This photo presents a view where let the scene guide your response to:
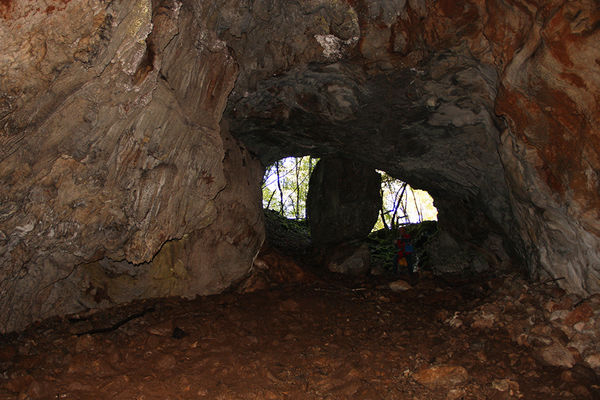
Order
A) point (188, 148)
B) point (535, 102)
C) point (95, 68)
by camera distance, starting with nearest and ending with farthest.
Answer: point (95, 68) → point (535, 102) → point (188, 148)

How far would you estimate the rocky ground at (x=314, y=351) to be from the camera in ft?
13.6

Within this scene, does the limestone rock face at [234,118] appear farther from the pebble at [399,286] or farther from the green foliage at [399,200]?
the green foliage at [399,200]

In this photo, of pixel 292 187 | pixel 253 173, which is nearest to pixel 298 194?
pixel 292 187

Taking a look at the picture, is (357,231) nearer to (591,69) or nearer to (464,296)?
(464,296)

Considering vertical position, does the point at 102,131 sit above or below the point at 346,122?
below

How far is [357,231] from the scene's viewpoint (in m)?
12.4

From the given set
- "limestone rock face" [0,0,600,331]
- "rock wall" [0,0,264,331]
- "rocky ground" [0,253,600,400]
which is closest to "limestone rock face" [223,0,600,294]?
"limestone rock face" [0,0,600,331]

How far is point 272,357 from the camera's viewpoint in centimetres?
493

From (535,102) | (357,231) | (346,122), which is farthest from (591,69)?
(357,231)

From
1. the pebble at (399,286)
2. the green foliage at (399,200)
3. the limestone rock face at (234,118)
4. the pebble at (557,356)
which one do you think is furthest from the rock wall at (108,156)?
the green foliage at (399,200)

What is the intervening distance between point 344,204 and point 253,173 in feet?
15.5

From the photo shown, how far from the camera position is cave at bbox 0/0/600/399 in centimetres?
406

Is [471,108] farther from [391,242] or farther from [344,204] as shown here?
[391,242]

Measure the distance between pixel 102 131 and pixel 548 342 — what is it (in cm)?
553
